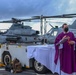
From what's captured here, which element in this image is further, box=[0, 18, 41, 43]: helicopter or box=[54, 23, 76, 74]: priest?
box=[0, 18, 41, 43]: helicopter

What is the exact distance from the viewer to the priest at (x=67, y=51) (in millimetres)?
8281

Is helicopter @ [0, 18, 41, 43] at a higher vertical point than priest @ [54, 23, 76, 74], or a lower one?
higher

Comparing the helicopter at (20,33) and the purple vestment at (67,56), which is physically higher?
the helicopter at (20,33)

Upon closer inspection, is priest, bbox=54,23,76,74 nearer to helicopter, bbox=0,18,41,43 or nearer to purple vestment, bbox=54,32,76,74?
purple vestment, bbox=54,32,76,74

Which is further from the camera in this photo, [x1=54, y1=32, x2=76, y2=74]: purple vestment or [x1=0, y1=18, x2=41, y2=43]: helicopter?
[x1=0, y1=18, x2=41, y2=43]: helicopter

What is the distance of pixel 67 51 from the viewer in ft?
27.5

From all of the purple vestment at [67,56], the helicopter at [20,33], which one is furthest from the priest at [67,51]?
the helicopter at [20,33]

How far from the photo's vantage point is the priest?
828 centimetres

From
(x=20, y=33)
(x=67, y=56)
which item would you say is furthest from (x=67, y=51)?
(x=20, y=33)

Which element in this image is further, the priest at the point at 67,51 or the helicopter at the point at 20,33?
the helicopter at the point at 20,33

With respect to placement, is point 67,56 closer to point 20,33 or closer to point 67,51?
point 67,51

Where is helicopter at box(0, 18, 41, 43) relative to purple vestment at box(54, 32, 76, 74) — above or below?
above

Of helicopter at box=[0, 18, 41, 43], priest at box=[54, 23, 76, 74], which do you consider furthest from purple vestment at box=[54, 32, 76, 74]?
helicopter at box=[0, 18, 41, 43]

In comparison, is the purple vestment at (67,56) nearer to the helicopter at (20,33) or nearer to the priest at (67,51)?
the priest at (67,51)
